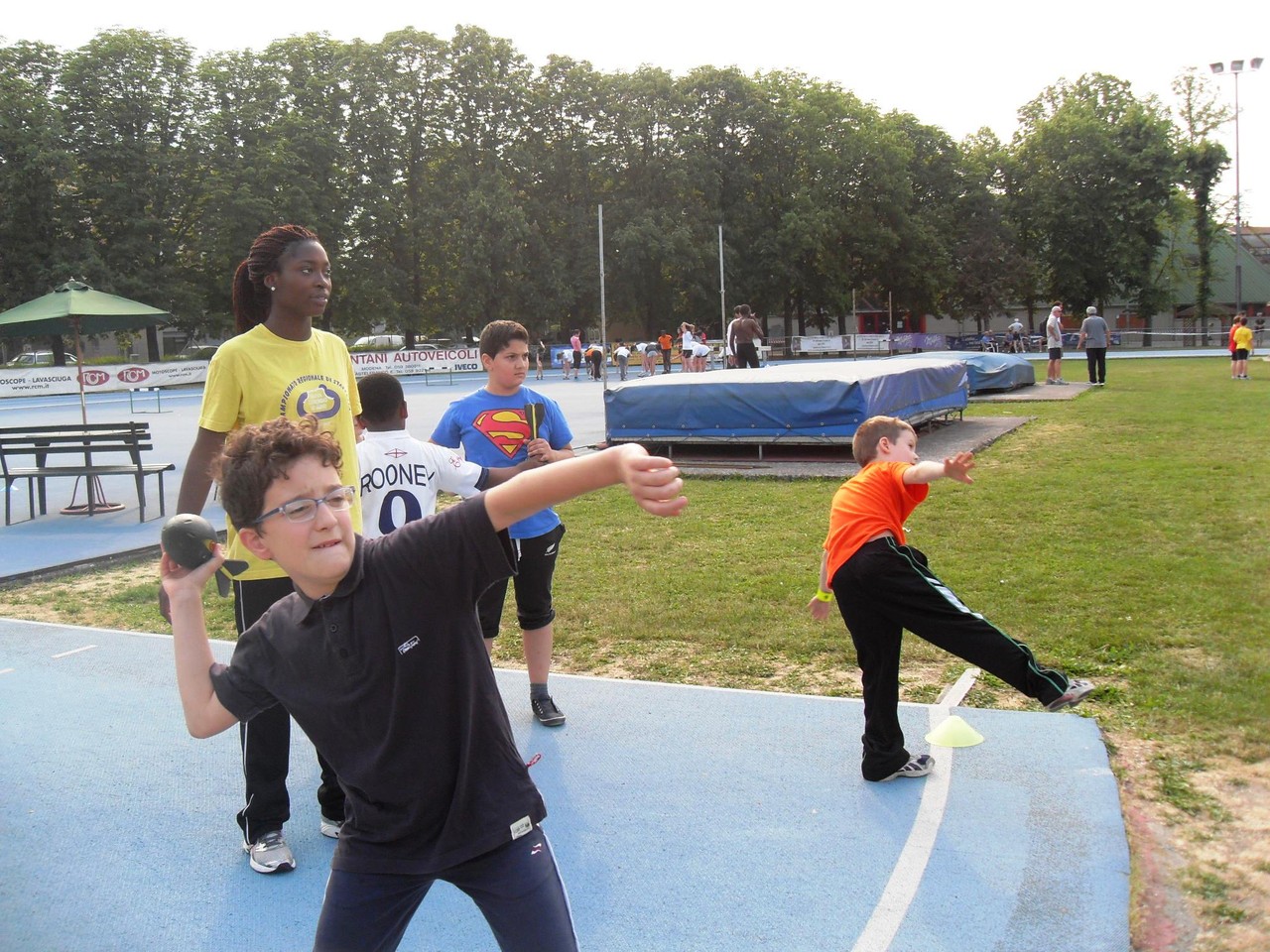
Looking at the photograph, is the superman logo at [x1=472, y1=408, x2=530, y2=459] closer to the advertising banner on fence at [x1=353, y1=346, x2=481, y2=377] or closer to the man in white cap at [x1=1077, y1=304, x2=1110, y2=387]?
the man in white cap at [x1=1077, y1=304, x2=1110, y2=387]

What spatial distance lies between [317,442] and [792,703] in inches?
140

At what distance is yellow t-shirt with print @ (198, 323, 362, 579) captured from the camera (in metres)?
3.50

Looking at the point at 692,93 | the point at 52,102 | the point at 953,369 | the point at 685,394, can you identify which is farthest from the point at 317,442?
the point at 692,93

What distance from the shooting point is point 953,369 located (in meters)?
17.3

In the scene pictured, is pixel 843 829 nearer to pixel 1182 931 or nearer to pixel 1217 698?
pixel 1182 931

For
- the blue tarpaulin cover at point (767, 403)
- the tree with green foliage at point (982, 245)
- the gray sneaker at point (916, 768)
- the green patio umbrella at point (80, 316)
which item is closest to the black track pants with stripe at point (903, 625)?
the gray sneaker at point (916, 768)

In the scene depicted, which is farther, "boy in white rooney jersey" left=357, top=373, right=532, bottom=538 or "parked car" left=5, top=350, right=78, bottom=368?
"parked car" left=5, top=350, right=78, bottom=368

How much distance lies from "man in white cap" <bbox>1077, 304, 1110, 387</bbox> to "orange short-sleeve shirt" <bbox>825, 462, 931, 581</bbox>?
21646mm

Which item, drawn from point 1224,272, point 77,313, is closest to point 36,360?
point 77,313

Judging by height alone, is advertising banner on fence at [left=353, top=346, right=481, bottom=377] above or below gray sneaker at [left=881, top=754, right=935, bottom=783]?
above

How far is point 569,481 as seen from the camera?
198cm

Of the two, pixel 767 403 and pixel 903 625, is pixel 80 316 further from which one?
pixel 903 625

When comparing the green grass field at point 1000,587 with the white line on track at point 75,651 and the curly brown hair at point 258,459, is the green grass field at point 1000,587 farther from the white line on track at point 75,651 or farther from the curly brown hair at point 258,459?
the curly brown hair at point 258,459

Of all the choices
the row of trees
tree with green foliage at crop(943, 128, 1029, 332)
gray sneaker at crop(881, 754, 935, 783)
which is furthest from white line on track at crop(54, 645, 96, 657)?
tree with green foliage at crop(943, 128, 1029, 332)
